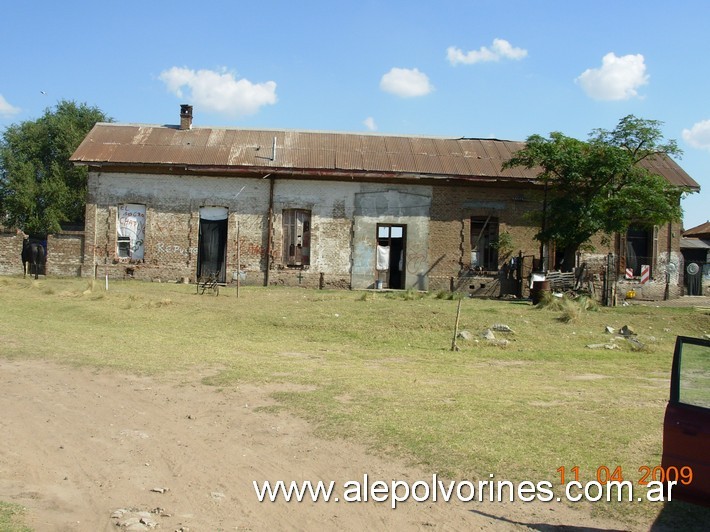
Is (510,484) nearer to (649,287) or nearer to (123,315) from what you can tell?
(123,315)

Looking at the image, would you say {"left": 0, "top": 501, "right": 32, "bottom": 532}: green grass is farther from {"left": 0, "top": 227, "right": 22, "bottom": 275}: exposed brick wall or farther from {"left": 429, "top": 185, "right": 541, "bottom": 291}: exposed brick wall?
{"left": 0, "top": 227, "right": 22, "bottom": 275}: exposed brick wall

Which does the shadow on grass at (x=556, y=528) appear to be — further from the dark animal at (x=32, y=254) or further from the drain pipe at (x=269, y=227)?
the dark animal at (x=32, y=254)

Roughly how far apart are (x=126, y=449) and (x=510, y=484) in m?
3.52

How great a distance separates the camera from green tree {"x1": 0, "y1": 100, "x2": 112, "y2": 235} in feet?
131

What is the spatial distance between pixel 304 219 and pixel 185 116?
7329mm

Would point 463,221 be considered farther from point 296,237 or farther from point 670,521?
point 670,521

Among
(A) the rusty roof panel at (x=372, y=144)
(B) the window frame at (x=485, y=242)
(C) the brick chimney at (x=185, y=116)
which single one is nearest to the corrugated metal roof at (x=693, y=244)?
(B) the window frame at (x=485, y=242)

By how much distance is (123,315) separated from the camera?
16156mm

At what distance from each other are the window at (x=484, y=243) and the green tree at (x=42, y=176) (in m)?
24.3

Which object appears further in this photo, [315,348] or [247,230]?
[247,230]

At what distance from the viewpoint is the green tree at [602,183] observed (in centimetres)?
2089

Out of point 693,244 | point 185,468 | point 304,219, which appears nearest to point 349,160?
point 304,219

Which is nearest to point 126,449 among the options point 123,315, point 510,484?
point 510,484

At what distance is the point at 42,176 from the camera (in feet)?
136
